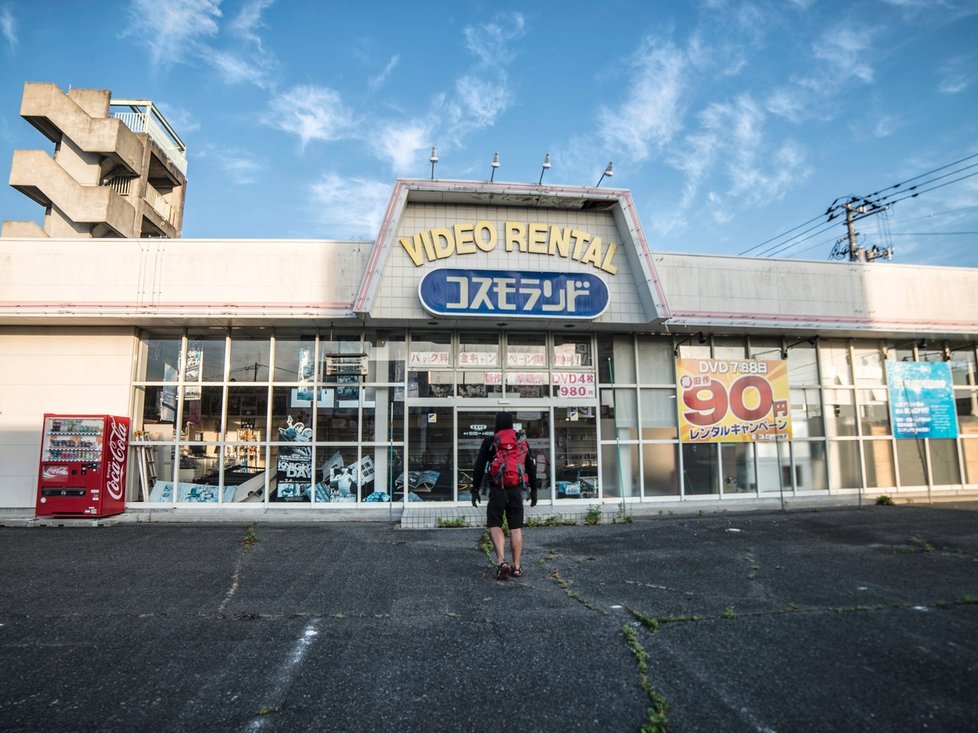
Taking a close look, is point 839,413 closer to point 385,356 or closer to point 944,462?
point 944,462

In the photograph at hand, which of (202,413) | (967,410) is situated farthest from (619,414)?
(967,410)

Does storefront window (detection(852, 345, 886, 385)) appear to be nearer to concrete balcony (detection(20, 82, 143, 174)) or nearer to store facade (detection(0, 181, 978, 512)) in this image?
store facade (detection(0, 181, 978, 512))

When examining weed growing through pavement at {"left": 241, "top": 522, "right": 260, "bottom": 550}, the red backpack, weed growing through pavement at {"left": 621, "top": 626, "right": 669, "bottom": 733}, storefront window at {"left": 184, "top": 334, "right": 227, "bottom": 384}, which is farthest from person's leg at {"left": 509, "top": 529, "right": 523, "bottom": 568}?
storefront window at {"left": 184, "top": 334, "right": 227, "bottom": 384}

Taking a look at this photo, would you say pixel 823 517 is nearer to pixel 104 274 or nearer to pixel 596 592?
pixel 596 592

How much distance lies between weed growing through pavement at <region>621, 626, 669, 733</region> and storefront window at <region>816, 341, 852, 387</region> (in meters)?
10.3

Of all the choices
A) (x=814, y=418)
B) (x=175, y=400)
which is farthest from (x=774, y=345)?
(x=175, y=400)

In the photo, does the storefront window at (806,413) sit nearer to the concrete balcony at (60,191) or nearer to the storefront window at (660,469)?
the storefront window at (660,469)

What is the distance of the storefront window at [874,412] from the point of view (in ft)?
40.8

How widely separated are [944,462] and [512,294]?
11.2 meters

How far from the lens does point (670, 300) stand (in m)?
11.0

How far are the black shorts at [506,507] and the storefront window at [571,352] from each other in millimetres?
5637

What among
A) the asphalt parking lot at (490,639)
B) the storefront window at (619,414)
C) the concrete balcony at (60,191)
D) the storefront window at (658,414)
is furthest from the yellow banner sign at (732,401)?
the concrete balcony at (60,191)

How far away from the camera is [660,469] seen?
37.6 feet

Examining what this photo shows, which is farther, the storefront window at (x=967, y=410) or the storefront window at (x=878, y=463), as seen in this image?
the storefront window at (x=967, y=410)
